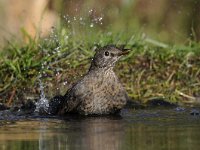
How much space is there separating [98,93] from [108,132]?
59.3 inches

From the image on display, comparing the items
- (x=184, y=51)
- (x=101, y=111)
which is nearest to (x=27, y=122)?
(x=101, y=111)

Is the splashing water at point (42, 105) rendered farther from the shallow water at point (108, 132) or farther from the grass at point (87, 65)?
the shallow water at point (108, 132)

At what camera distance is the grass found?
11820 mm

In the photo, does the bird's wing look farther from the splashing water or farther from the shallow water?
the splashing water

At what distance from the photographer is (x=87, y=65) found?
12.3 metres

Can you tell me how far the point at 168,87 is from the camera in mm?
12016

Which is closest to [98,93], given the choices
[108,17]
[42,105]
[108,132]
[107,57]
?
[107,57]

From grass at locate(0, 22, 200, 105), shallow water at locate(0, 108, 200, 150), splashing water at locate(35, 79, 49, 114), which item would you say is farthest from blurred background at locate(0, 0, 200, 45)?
shallow water at locate(0, 108, 200, 150)

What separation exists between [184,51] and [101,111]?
2881 mm

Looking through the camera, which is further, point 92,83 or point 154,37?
point 154,37

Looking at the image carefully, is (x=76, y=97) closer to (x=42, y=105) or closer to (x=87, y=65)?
(x=42, y=105)

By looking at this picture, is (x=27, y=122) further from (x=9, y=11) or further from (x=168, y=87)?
(x=9, y=11)

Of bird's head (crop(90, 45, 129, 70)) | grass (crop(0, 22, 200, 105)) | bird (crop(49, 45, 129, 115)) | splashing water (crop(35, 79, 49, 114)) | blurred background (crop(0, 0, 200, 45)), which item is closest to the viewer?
bird (crop(49, 45, 129, 115))

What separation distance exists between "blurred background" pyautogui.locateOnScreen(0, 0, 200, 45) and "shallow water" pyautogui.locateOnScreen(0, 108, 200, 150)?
3.11 meters
